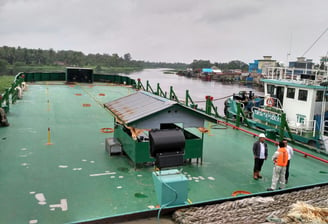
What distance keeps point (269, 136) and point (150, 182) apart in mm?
7310

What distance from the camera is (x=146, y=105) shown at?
10062mm

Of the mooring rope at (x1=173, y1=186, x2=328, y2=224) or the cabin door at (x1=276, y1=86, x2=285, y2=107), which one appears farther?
the cabin door at (x1=276, y1=86, x2=285, y2=107)

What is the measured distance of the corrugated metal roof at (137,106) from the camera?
9.23m

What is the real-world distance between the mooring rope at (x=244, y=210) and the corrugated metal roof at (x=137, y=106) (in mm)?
3678

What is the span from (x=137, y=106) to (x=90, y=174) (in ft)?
8.63

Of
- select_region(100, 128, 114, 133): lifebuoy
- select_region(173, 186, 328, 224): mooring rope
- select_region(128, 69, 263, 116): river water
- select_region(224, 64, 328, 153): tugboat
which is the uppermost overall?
select_region(224, 64, 328, 153): tugboat

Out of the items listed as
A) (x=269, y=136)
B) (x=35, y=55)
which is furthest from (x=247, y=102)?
(x=35, y=55)

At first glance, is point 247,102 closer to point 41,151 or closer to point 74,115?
point 74,115

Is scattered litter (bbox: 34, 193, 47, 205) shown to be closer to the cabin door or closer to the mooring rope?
the mooring rope

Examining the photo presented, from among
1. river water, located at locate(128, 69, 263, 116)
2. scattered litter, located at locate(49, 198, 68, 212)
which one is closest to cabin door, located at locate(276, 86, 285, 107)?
river water, located at locate(128, 69, 263, 116)

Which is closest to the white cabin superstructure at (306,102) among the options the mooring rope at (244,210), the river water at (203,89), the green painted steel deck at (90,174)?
the green painted steel deck at (90,174)

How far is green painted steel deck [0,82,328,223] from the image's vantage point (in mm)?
7199

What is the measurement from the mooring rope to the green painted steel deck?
0.80m

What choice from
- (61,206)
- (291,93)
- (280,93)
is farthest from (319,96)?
(61,206)
